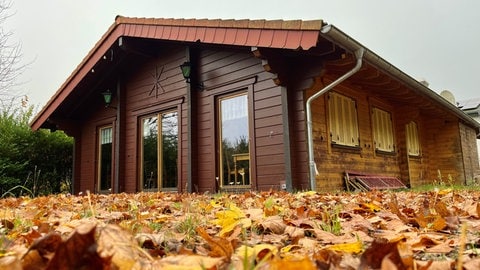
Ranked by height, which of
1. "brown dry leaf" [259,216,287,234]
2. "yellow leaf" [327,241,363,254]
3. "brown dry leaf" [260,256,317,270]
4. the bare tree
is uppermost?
the bare tree

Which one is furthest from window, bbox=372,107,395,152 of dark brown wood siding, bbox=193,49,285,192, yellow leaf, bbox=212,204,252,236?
yellow leaf, bbox=212,204,252,236

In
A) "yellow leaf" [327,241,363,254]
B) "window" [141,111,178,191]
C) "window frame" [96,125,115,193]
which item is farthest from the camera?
"window frame" [96,125,115,193]

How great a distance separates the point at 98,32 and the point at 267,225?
29671 mm

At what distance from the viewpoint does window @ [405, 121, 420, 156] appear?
9719 millimetres

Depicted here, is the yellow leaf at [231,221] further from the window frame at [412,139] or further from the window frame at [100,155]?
the window frame at [412,139]

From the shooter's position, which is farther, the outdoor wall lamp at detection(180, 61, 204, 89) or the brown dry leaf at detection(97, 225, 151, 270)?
the outdoor wall lamp at detection(180, 61, 204, 89)

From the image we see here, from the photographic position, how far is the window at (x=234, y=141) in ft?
20.4

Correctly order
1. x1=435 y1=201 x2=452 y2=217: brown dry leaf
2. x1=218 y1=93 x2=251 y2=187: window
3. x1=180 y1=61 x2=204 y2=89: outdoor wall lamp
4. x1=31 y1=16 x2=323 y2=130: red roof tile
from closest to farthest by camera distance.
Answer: x1=435 y1=201 x2=452 y2=217: brown dry leaf
x1=31 y1=16 x2=323 y2=130: red roof tile
x1=218 y1=93 x2=251 y2=187: window
x1=180 y1=61 x2=204 y2=89: outdoor wall lamp

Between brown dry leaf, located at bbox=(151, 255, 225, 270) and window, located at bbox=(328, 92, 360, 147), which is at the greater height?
window, located at bbox=(328, 92, 360, 147)

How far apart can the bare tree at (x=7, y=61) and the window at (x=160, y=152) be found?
692 cm

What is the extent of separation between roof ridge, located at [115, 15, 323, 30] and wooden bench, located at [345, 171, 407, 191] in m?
2.77

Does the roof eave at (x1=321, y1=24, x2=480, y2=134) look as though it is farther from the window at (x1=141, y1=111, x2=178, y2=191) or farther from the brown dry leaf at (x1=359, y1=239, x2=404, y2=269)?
the brown dry leaf at (x1=359, y1=239, x2=404, y2=269)

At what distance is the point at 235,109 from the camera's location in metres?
6.48

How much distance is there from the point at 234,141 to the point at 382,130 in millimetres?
4064
